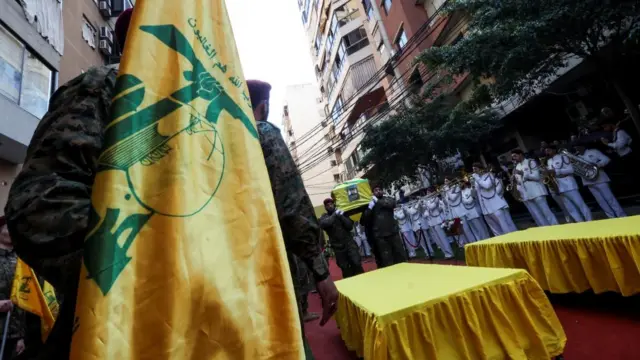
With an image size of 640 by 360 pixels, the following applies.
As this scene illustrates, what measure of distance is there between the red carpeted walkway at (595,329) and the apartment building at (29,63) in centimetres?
640

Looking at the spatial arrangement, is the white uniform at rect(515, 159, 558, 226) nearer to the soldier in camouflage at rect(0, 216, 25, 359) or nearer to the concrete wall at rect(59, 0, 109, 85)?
the soldier in camouflage at rect(0, 216, 25, 359)

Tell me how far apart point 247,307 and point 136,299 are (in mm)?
212

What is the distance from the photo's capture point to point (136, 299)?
599 millimetres

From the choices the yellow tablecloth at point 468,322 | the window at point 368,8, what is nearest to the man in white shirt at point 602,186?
the yellow tablecloth at point 468,322

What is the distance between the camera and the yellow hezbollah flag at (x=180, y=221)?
1.93 ft

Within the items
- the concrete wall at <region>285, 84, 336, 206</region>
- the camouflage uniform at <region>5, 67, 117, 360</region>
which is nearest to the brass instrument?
the camouflage uniform at <region>5, 67, 117, 360</region>

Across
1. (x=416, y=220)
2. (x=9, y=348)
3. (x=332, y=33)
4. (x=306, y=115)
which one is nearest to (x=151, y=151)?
(x=9, y=348)

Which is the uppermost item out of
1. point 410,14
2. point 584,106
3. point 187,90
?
point 410,14

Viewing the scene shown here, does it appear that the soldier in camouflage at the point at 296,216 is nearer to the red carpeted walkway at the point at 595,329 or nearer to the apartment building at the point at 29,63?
the red carpeted walkway at the point at 595,329

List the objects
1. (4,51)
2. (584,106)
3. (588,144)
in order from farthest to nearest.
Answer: (584,106) < (588,144) < (4,51)

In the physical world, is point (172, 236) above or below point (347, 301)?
above

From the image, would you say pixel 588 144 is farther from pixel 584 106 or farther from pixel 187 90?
pixel 187 90

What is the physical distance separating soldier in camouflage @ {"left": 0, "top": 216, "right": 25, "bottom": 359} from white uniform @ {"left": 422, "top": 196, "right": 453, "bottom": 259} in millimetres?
7595

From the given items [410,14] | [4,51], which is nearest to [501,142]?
[410,14]
